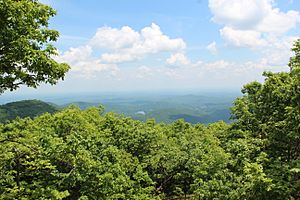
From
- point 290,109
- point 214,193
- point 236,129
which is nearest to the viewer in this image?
point 290,109

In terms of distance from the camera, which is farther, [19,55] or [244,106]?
Result: [244,106]

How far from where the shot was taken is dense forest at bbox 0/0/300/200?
8.78 m

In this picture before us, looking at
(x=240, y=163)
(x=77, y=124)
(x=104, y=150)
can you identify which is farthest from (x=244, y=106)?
(x=77, y=124)

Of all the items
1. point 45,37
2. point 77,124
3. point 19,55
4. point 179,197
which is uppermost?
point 45,37

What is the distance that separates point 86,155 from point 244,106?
10.9m

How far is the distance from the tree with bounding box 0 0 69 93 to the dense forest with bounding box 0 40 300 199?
2.49 meters

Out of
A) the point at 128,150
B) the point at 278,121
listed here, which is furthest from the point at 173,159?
the point at 278,121

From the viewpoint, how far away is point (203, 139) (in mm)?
27484

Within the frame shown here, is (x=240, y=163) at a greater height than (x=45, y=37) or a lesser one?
lesser

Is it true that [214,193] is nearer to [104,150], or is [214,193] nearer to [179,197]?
[104,150]

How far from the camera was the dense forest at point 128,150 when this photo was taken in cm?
878

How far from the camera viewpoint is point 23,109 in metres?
130

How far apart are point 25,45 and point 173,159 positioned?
17.5m

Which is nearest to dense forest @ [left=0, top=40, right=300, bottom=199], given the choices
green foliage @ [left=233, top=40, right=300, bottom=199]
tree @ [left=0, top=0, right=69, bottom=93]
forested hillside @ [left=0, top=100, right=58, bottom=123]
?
green foliage @ [left=233, top=40, right=300, bottom=199]
